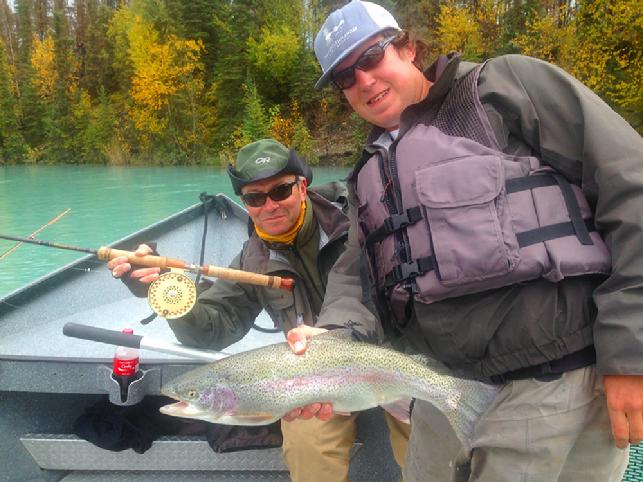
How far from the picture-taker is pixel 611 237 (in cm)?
164

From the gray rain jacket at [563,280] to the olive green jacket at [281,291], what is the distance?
55.3 inches

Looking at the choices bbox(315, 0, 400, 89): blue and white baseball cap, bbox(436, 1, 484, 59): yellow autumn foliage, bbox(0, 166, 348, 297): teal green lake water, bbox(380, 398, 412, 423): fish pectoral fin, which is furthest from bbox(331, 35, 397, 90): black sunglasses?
bbox(436, 1, 484, 59): yellow autumn foliage

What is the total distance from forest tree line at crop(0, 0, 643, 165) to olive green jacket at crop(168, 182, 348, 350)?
103 ft

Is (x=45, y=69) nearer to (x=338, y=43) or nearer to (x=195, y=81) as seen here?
(x=195, y=81)

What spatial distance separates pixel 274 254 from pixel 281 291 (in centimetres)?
22

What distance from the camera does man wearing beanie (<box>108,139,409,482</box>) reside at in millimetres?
3174

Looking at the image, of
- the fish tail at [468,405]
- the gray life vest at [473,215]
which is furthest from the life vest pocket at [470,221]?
the fish tail at [468,405]

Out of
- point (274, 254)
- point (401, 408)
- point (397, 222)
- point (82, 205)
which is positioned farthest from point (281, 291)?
point (82, 205)

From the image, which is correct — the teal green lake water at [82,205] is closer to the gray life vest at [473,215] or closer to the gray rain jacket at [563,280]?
the gray life vest at [473,215]

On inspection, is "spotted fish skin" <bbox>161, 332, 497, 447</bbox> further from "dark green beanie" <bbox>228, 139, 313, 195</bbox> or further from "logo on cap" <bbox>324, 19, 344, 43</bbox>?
"dark green beanie" <bbox>228, 139, 313, 195</bbox>

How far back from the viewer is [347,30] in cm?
213

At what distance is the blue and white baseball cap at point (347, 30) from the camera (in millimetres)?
2107

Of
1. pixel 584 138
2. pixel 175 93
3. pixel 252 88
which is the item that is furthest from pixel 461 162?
pixel 175 93

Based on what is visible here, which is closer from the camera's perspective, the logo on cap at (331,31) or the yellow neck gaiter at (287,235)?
the logo on cap at (331,31)
